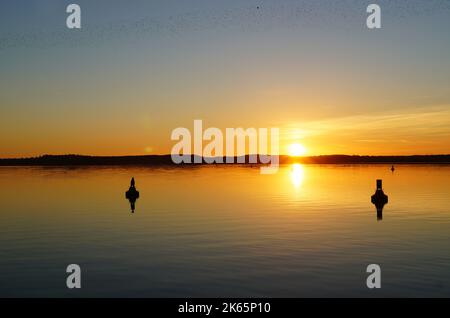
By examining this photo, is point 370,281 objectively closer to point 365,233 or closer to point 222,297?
point 222,297

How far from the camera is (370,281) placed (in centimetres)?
2053

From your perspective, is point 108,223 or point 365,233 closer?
point 365,233

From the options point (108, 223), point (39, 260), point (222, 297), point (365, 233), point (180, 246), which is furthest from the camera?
point (108, 223)

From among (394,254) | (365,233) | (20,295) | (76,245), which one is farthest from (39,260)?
(365,233)

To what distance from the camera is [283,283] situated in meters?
20.5

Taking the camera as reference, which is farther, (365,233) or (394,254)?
(365,233)

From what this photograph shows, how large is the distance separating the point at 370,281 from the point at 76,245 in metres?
18.2

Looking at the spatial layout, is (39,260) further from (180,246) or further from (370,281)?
(370,281)

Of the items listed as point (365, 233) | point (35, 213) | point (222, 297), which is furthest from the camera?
point (35, 213)
